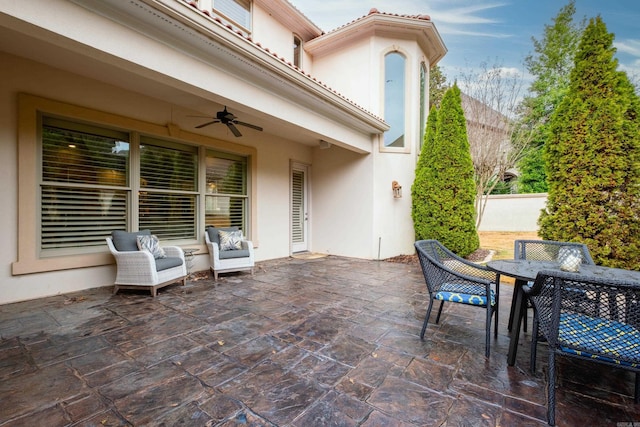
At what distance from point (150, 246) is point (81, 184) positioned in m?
Result: 1.36

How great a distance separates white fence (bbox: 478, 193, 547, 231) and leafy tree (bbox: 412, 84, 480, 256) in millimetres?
5708

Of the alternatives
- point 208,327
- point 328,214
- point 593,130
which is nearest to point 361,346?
point 208,327

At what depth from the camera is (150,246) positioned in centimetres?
420

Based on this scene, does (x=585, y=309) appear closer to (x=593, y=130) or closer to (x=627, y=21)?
(x=593, y=130)

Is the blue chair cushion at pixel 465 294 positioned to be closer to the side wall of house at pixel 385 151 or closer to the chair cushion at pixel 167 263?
the chair cushion at pixel 167 263

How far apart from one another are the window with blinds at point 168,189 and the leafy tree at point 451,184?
207 inches

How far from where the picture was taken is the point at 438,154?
6.32 metres

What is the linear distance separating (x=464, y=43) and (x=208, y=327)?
12175 mm

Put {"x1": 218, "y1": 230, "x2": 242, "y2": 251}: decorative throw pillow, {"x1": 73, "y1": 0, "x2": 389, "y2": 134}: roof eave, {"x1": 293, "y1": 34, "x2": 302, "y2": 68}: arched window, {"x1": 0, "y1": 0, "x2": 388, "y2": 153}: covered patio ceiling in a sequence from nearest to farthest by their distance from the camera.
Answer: {"x1": 0, "y1": 0, "x2": 388, "y2": 153}: covered patio ceiling → {"x1": 73, "y1": 0, "x2": 389, "y2": 134}: roof eave → {"x1": 218, "y1": 230, "x2": 242, "y2": 251}: decorative throw pillow → {"x1": 293, "y1": 34, "x2": 302, "y2": 68}: arched window

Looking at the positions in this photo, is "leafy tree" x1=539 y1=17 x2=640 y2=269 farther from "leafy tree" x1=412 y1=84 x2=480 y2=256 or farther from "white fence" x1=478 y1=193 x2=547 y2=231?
"white fence" x1=478 y1=193 x2=547 y2=231

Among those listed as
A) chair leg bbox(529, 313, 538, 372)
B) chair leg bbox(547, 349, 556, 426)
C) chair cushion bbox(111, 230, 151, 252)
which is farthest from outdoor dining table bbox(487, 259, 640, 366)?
chair cushion bbox(111, 230, 151, 252)

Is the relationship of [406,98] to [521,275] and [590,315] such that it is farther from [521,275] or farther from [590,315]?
[590,315]

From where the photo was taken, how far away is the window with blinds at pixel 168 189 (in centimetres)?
481

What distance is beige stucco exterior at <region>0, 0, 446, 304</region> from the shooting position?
9.20 feet
